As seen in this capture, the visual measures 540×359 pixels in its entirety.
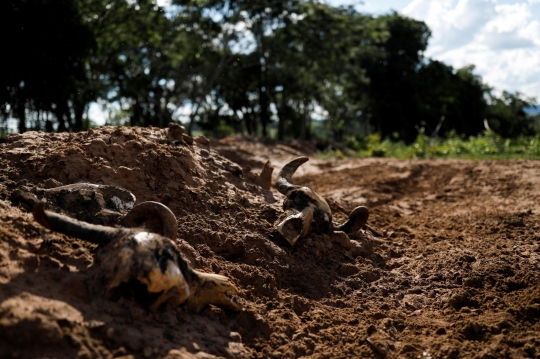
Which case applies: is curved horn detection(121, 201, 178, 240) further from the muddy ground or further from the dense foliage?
the dense foliage

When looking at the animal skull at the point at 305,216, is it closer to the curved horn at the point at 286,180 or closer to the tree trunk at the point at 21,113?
the curved horn at the point at 286,180

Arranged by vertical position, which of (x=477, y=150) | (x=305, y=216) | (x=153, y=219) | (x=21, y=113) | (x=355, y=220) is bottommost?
(x=355, y=220)

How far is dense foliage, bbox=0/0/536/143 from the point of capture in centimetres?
1004

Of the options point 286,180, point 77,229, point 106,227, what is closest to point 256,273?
point 106,227

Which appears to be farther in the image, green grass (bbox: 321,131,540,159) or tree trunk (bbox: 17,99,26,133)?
green grass (bbox: 321,131,540,159)

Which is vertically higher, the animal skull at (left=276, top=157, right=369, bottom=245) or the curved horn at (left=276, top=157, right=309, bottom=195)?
the curved horn at (left=276, top=157, right=309, bottom=195)

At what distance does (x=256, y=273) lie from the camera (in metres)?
4.09

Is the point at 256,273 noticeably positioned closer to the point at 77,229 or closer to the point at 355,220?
the point at 77,229

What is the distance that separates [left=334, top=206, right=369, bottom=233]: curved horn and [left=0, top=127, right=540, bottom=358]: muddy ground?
0.09m

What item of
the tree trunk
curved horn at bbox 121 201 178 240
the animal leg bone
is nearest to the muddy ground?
the animal leg bone

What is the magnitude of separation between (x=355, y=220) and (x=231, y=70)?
17751 millimetres

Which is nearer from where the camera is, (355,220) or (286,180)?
(355,220)

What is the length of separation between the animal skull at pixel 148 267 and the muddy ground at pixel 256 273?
94mm

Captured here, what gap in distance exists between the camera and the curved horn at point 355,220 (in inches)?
213
